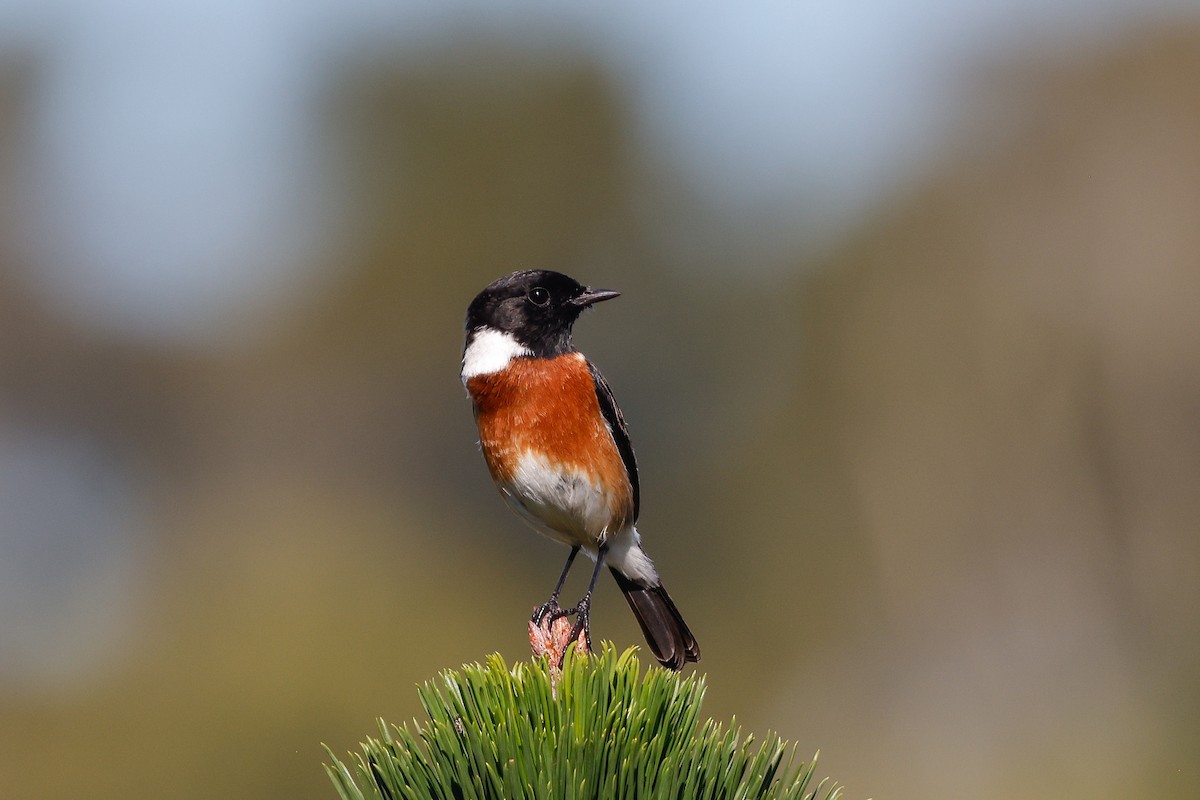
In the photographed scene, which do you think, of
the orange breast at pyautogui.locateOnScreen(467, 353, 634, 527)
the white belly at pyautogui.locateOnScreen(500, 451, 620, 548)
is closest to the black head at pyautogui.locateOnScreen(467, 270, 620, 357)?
the orange breast at pyautogui.locateOnScreen(467, 353, 634, 527)

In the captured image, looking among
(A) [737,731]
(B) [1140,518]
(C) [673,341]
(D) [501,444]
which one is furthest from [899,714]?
(A) [737,731]

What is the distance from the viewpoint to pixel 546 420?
18.7 feet

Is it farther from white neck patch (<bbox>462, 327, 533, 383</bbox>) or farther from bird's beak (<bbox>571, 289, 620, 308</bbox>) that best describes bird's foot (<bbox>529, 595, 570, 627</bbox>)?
bird's beak (<bbox>571, 289, 620, 308</bbox>)

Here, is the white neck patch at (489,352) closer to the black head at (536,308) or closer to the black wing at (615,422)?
the black head at (536,308)

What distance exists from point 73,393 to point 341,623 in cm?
1484

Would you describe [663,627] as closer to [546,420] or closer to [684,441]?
[546,420]

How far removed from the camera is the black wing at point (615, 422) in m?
6.01

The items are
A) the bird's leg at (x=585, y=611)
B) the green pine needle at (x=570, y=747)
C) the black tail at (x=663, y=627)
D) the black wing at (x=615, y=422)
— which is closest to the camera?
the green pine needle at (x=570, y=747)

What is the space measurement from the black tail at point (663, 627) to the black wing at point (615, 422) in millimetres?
420

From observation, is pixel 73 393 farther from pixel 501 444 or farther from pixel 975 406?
pixel 501 444

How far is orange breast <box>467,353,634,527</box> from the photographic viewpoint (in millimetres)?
5688

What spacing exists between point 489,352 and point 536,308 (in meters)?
0.31

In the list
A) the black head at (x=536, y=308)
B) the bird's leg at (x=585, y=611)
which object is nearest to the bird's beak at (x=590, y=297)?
the black head at (x=536, y=308)

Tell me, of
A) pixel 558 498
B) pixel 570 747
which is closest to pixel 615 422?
pixel 558 498
